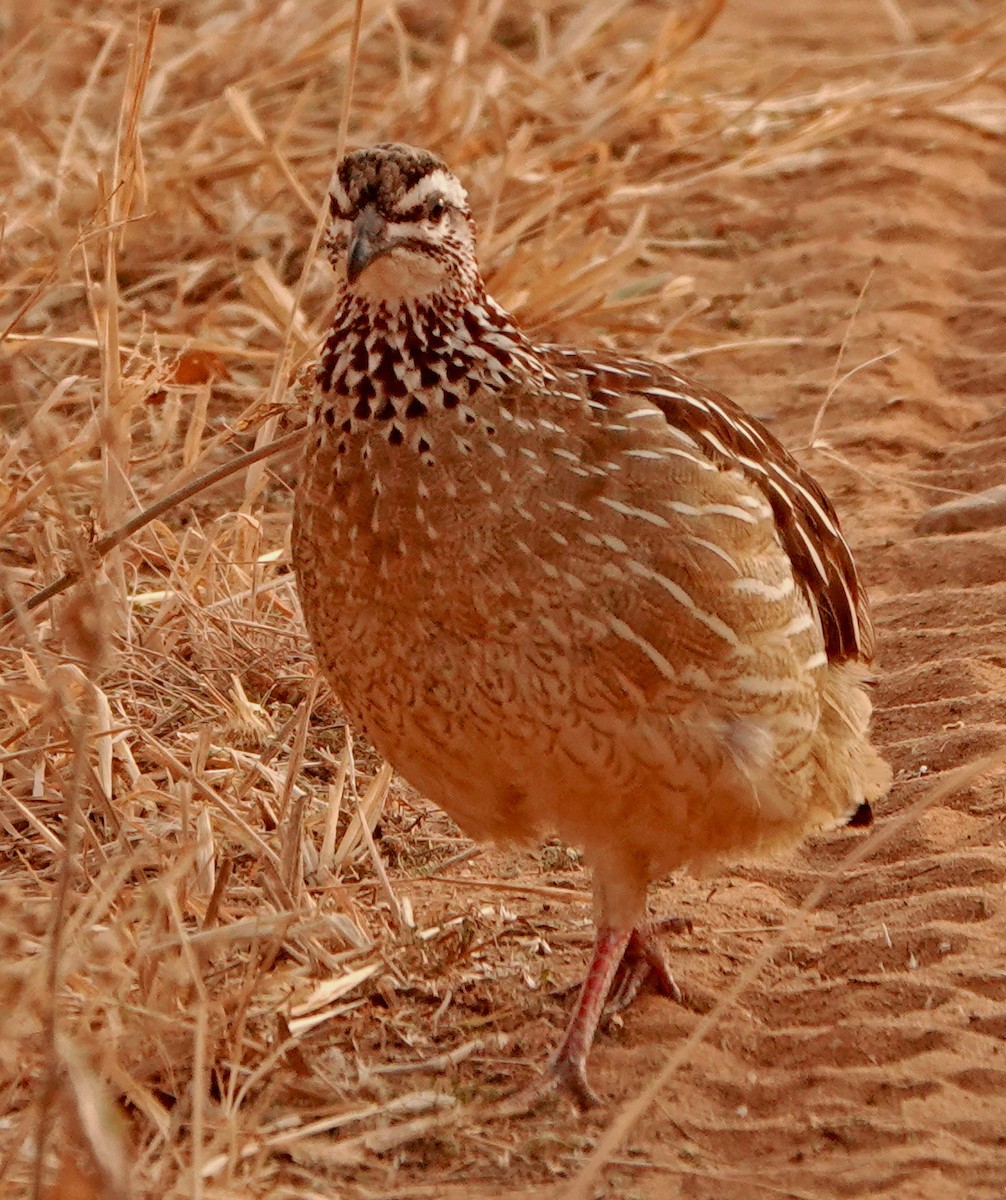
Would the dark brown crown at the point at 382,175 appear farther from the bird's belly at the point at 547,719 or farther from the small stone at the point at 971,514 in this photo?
the small stone at the point at 971,514

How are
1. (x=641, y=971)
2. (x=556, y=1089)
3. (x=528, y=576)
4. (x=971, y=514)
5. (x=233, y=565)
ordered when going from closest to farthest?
1. (x=528, y=576)
2. (x=556, y=1089)
3. (x=641, y=971)
4. (x=233, y=565)
5. (x=971, y=514)

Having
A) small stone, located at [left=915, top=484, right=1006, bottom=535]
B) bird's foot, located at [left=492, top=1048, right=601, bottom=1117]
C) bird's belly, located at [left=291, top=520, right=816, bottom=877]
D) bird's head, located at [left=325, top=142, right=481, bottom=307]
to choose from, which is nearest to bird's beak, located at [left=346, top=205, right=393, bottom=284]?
bird's head, located at [left=325, top=142, right=481, bottom=307]

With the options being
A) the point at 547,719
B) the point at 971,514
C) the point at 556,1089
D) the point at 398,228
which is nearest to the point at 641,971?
the point at 556,1089

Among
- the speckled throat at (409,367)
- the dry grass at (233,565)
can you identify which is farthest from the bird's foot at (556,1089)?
the speckled throat at (409,367)

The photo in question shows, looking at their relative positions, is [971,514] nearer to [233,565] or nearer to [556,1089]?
[233,565]

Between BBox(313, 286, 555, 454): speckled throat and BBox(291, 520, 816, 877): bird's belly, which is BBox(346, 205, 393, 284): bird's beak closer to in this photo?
BBox(313, 286, 555, 454): speckled throat

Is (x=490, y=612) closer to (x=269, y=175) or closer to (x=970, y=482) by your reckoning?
(x=970, y=482)
